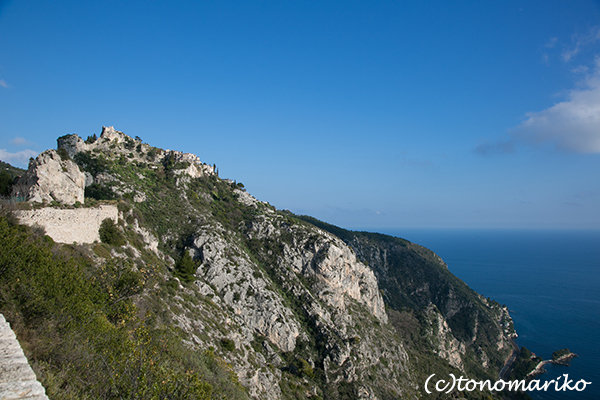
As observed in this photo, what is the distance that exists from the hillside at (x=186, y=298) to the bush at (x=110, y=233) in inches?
4.5

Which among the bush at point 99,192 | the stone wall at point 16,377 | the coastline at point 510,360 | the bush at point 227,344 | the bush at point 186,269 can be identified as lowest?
the coastline at point 510,360

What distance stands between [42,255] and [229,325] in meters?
24.0

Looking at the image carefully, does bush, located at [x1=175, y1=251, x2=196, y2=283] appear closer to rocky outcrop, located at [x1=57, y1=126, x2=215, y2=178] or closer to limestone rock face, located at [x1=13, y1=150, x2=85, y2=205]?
limestone rock face, located at [x1=13, y1=150, x2=85, y2=205]

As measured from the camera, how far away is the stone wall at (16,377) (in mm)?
5559

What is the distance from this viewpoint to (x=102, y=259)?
2362 centimetres

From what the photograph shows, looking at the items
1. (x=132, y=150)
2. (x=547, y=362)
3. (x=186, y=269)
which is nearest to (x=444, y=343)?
(x=547, y=362)

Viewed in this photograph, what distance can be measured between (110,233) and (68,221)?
15.4 feet

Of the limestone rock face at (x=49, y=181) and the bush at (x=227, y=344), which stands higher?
the limestone rock face at (x=49, y=181)

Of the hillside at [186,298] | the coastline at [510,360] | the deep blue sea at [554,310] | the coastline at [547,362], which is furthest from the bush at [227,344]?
the coastline at [547,362]

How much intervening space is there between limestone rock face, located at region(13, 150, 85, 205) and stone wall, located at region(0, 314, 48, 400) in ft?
72.7

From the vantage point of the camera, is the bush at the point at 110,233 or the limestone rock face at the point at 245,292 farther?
the limestone rock face at the point at 245,292

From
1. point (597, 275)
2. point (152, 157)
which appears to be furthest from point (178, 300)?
point (597, 275)

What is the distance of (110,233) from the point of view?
91.1 feet

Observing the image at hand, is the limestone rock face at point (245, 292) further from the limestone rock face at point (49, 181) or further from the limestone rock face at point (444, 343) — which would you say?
the limestone rock face at point (444, 343)
